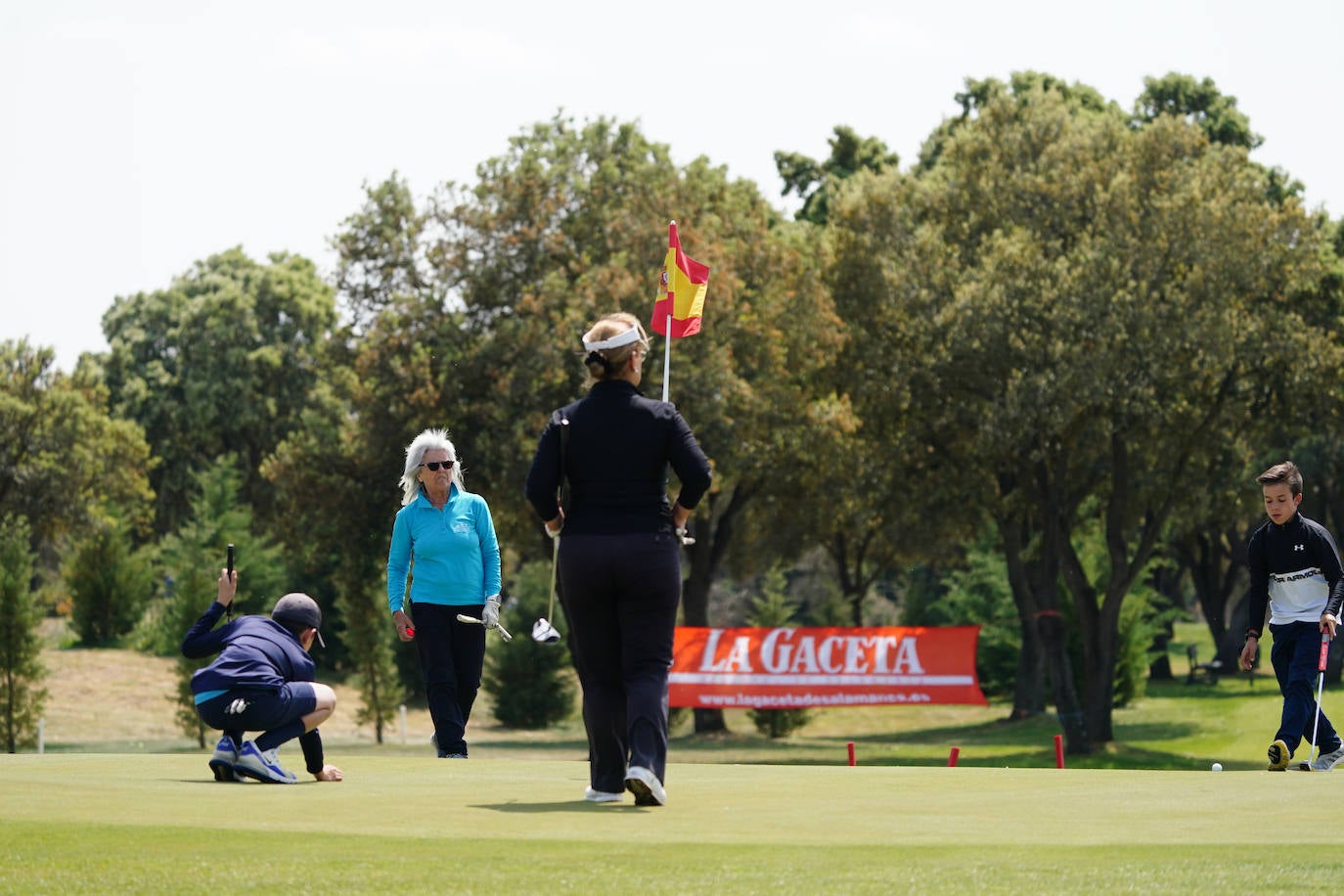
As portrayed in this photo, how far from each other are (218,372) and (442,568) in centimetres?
6323

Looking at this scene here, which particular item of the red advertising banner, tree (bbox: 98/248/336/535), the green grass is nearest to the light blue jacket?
the green grass

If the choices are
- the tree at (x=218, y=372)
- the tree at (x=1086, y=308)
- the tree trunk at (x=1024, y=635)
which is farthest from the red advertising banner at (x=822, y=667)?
the tree at (x=218, y=372)

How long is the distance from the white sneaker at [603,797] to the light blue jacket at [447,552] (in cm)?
359

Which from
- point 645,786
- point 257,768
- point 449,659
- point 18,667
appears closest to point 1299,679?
point 449,659

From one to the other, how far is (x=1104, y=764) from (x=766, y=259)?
43.7 feet

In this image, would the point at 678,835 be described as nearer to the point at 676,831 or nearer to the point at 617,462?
the point at 676,831

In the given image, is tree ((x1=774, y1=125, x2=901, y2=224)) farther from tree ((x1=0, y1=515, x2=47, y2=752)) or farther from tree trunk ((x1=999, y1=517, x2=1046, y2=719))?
tree ((x1=0, y1=515, x2=47, y2=752))

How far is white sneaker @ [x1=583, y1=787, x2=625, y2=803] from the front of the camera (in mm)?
8375

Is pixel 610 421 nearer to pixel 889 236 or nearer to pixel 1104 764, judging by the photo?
pixel 1104 764

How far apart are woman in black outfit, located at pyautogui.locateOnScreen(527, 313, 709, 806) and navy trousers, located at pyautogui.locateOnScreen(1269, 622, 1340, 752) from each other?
584 centimetres

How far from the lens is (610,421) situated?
8109mm

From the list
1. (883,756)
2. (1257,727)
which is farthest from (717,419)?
(1257,727)

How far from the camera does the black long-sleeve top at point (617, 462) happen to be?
8086mm

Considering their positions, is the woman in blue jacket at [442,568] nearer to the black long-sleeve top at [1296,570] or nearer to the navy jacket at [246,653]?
the navy jacket at [246,653]
